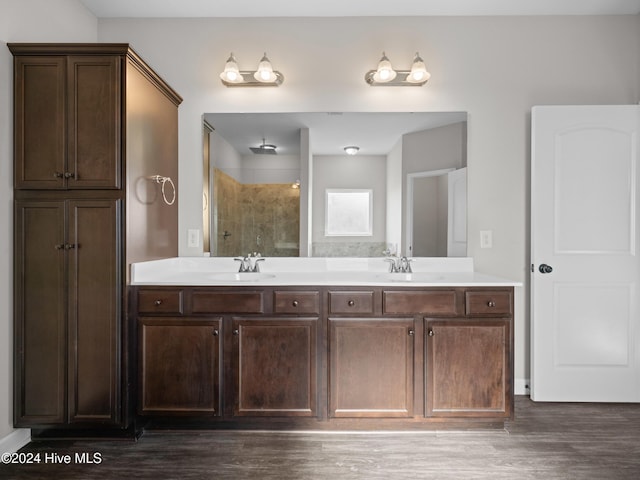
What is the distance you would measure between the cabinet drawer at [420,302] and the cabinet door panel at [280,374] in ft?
1.47

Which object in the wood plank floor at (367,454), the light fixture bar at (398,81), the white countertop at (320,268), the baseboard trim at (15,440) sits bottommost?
the wood plank floor at (367,454)

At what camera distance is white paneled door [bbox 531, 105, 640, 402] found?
255 cm

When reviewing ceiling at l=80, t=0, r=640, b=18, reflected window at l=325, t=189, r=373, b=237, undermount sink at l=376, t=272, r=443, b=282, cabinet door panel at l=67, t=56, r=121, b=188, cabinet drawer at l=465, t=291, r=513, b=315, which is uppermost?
ceiling at l=80, t=0, r=640, b=18

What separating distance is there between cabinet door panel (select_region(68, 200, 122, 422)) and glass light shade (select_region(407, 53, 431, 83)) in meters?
2.01

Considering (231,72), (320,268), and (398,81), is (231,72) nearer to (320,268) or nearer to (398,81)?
(398,81)

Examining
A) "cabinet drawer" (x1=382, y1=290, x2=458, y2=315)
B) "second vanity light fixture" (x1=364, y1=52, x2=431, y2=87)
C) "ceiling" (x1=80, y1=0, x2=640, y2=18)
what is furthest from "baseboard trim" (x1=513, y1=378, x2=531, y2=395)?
"ceiling" (x1=80, y1=0, x2=640, y2=18)

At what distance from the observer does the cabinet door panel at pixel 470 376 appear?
6.78ft

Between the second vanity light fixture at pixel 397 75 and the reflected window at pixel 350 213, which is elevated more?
the second vanity light fixture at pixel 397 75

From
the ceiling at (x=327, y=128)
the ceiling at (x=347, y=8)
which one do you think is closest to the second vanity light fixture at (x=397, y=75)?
the ceiling at (x=327, y=128)

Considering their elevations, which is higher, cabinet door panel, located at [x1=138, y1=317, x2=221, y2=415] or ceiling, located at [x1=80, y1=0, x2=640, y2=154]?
ceiling, located at [x1=80, y1=0, x2=640, y2=154]

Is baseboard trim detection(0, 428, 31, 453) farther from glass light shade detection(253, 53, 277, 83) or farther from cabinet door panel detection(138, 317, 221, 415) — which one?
glass light shade detection(253, 53, 277, 83)

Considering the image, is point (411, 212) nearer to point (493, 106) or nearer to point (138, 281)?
point (493, 106)

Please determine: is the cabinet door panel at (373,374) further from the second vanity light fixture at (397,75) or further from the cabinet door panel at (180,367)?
the second vanity light fixture at (397,75)

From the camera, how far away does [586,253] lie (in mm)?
2570
